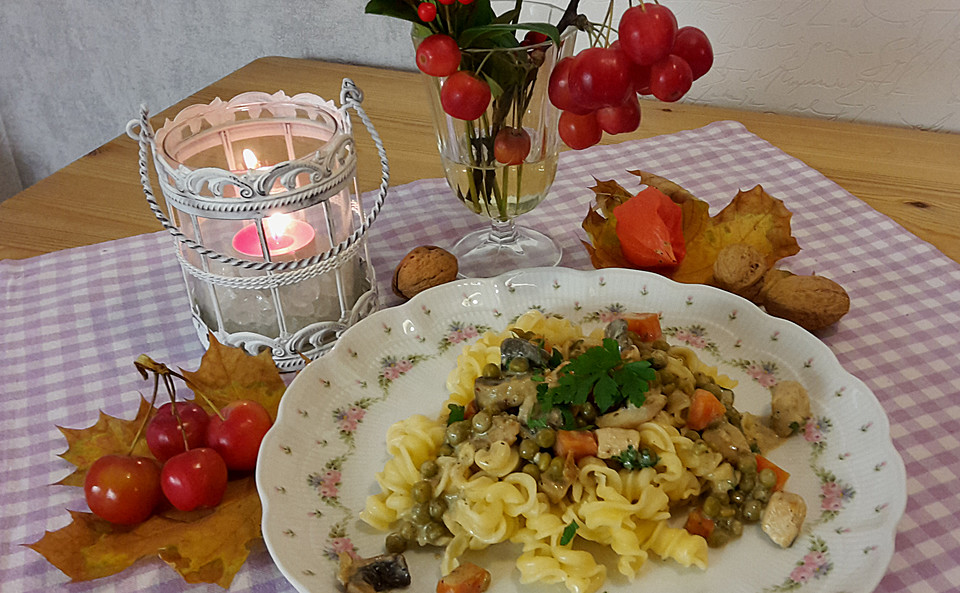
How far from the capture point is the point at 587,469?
829 mm

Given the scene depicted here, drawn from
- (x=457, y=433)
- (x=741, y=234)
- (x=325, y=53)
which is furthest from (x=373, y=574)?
(x=325, y=53)

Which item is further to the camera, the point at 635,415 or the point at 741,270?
the point at 741,270

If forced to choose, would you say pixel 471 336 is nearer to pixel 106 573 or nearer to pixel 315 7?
pixel 106 573

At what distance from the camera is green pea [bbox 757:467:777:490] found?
2.73ft

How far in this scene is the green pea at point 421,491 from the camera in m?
0.83

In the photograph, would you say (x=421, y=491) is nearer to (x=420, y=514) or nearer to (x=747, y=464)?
(x=420, y=514)

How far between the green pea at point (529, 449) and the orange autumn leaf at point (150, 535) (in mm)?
289

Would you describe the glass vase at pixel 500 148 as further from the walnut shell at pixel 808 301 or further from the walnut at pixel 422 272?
the walnut shell at pixel 808 301

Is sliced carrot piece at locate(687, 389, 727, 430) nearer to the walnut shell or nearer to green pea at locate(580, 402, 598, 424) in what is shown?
green pea at locate(580, 402, 598, 424)

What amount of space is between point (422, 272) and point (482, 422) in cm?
35

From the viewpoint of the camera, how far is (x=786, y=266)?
4.25 ft

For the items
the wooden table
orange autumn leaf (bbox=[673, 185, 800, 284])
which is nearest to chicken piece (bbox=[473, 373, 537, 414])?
orange autumn leaf (bbox=[673, 185, 800, 284])

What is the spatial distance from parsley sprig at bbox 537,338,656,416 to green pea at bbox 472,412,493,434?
6cm

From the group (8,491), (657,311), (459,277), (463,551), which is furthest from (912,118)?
(8,491)
